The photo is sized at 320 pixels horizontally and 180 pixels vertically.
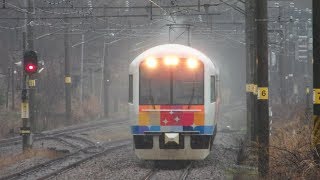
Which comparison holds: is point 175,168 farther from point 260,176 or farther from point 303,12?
point 303,12

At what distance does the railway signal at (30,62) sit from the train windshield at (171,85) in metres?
4.92

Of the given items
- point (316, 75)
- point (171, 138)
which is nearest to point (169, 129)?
point (171, 138)

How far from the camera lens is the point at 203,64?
16.0 meters

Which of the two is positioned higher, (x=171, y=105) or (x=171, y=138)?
(x=171, y=105)

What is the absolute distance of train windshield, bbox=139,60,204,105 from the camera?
52.5 ft

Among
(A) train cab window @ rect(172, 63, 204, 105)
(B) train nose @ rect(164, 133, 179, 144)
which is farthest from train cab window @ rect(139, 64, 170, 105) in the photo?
(B) train nose @ rect(164, 133, 179, 144)

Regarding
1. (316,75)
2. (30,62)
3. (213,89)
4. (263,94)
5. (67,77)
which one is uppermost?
(30,62)

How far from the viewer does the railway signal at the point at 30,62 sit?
19469mm

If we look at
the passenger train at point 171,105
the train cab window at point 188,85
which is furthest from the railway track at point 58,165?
the train cab window at point 188,85

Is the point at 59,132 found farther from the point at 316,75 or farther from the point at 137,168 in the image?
the point at 316,75

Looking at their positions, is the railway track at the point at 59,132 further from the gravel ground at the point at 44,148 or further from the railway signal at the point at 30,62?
the railway signal at the point at 30,62

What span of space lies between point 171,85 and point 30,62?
5768 mm

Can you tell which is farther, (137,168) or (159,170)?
(137,168)

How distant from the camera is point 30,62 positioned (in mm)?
19609
